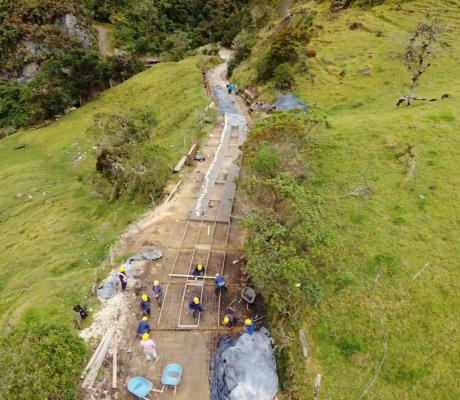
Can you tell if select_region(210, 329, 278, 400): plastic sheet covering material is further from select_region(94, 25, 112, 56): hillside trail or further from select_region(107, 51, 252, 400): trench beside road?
select_region(94, 25, 112, 56): hillside trail

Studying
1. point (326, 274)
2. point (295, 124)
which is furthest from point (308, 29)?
point (326, 274)

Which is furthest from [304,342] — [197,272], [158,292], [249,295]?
[158,292]

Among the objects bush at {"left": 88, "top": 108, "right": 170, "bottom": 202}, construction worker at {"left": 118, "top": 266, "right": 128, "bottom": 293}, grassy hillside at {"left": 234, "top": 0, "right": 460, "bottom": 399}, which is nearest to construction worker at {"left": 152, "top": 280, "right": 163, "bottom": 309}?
construction worker at {"left": 118, "top": 266, "right": 128, "bottom": 293}

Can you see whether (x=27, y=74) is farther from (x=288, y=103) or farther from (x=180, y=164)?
(x=288, y=103)

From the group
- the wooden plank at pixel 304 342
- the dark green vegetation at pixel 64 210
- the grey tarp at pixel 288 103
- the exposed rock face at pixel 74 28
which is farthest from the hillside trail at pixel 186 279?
the exposed rock face at pixel 74 28

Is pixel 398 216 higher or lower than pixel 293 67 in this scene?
lower

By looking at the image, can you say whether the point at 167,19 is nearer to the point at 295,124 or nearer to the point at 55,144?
the point at 55,144

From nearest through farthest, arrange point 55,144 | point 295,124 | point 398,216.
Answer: point 398,216, point 295,124, point 55,144

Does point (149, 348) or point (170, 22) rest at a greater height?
point (170, 22)

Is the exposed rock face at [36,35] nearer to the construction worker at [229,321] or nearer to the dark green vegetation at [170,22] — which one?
the dark green vegetation at [170,22]
